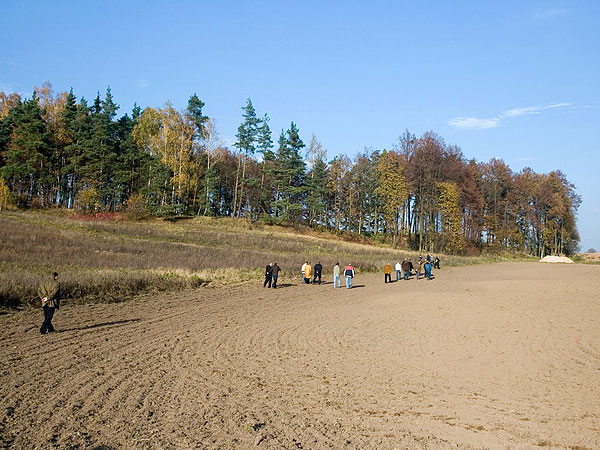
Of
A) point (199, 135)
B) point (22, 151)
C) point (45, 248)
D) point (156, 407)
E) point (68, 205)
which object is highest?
point (199, 135)

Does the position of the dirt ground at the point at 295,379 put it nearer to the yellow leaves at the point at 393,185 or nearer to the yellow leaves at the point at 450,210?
the yellow leaves at the point at 450,210

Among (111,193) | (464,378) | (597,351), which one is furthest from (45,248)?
(111,193)

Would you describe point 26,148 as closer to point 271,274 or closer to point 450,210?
Answer: point 271,274

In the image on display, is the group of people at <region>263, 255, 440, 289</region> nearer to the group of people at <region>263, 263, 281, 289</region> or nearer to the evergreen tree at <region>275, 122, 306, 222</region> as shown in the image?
the group of people at <region>263, 263, 281, 289</region>

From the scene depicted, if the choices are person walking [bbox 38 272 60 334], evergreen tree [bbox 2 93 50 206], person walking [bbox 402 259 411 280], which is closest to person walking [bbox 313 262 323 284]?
person walking [bbox 402 259 411 280]

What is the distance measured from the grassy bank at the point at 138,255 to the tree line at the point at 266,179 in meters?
7.18

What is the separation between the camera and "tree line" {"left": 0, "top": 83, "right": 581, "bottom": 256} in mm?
62656

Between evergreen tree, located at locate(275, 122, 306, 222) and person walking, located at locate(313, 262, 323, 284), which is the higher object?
evergreen tree, located at locate(275, 122, 306, 222)

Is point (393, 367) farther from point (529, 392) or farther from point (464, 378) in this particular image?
point (529, 392)

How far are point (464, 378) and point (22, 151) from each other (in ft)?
218

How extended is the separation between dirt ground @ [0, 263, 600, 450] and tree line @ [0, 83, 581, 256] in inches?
1897

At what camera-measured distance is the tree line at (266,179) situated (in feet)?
206

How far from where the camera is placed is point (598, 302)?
67.9 ft

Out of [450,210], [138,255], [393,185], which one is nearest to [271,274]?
[138,255]
